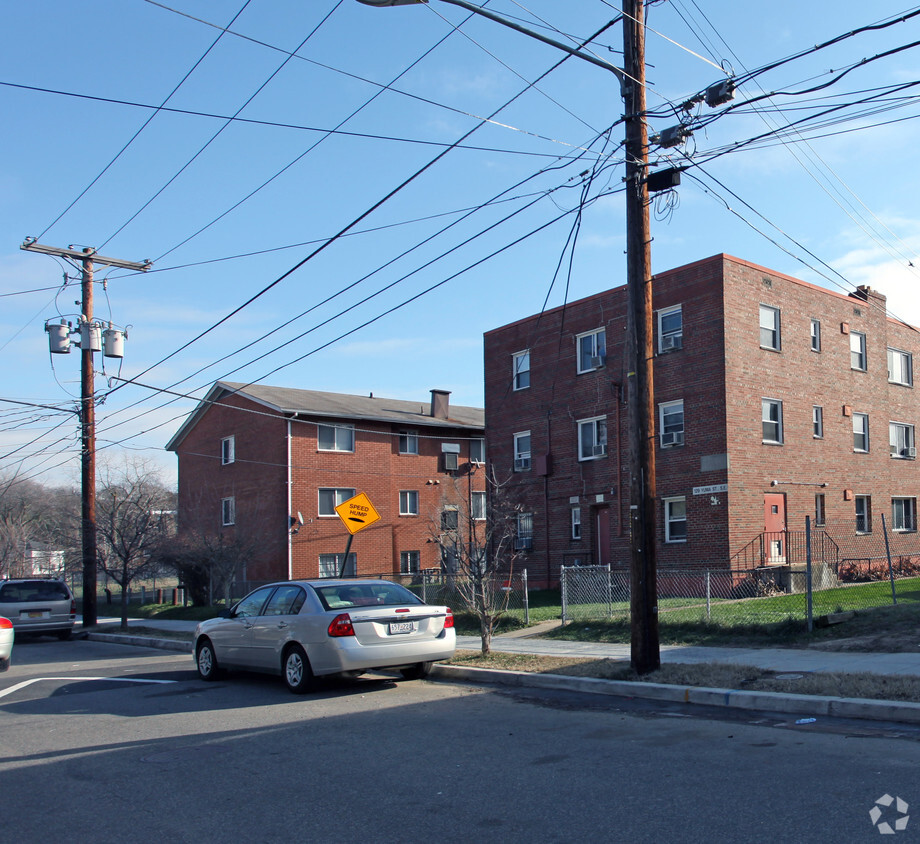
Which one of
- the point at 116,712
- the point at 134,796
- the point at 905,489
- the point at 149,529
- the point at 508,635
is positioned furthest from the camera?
the point at 905,489

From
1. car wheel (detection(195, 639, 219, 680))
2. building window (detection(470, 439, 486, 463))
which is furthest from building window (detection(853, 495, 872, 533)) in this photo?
car wheel (detection(195, 639, 219, 680))

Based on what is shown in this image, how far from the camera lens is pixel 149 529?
25.8 m

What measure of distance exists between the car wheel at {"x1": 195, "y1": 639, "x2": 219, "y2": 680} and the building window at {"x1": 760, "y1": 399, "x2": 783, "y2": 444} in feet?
53.1

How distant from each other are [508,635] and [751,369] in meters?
11.2

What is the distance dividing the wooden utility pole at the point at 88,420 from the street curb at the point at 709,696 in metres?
16.2

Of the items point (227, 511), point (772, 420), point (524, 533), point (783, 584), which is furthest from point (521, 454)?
point (227, 511)

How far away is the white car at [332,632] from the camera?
10.7 meters

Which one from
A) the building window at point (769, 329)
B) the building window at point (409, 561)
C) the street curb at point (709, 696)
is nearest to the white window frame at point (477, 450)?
the building window at point (409, 561)

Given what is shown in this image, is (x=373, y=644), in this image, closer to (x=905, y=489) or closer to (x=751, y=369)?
(x=751, y=369)

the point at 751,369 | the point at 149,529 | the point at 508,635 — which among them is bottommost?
the point at 508,635

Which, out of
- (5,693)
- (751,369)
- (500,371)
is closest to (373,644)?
(5,693)

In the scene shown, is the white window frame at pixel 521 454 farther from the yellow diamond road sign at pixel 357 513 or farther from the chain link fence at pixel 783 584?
the yellow diamond road sign at pixel 357 513

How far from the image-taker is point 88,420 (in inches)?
1012

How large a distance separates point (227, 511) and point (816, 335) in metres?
24.6
